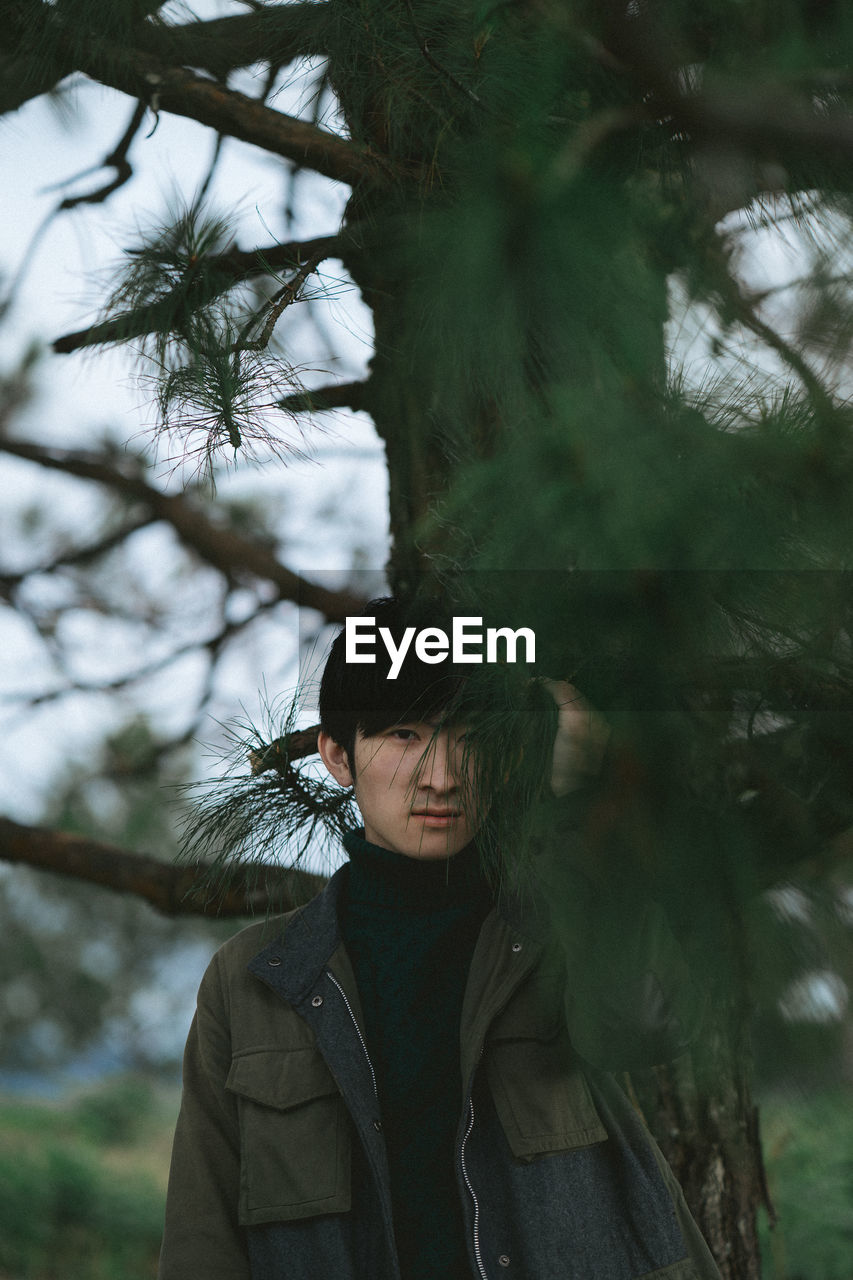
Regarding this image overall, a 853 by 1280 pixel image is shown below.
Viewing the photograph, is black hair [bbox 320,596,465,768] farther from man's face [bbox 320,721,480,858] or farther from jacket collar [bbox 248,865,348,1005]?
jacket collar [bbox 248,865,348,1005]

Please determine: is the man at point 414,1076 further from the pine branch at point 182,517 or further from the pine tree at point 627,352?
the pine branch at point 182,517

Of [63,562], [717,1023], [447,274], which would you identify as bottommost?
[717,1023]

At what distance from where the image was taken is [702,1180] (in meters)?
1.19

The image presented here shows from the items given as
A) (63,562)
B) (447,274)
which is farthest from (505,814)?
(63,562)

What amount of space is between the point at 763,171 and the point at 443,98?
0.25 m

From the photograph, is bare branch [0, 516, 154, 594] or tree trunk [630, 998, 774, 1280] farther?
bare branch [0, 516, 154, 594]

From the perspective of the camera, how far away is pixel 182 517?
163cm

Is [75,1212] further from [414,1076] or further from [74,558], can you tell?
[414,1076]

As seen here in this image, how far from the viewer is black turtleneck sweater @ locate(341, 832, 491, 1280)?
77 centimetres

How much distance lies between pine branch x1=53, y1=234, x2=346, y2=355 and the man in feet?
1.04

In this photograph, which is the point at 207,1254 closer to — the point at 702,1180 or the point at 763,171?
the point at 702,1180

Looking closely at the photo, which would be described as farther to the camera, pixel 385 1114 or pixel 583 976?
pixel 385 1114

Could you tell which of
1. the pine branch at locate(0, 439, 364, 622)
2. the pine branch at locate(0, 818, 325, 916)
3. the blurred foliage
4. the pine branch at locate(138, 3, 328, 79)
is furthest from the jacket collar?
the blurred foliage

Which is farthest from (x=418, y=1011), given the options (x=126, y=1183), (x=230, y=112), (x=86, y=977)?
(x=86, y=977)
